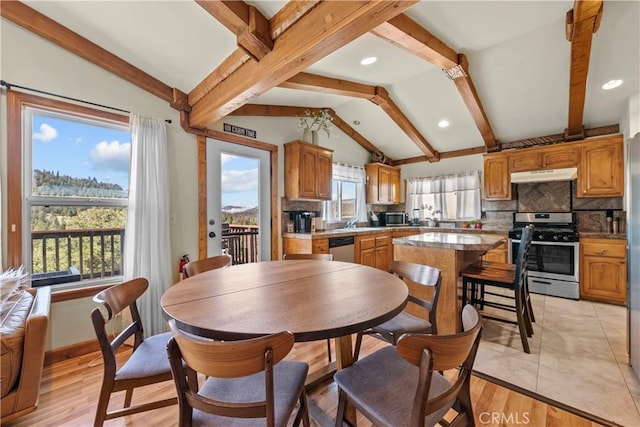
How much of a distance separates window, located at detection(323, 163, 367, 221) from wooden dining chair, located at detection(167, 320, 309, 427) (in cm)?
385

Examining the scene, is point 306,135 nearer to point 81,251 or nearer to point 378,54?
point 378,54

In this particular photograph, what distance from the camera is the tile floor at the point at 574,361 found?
1.71 m

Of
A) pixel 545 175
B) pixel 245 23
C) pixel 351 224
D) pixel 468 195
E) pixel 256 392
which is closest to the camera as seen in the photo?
pixel 256 392

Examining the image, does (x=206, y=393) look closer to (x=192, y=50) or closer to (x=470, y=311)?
(x=470, y=311)

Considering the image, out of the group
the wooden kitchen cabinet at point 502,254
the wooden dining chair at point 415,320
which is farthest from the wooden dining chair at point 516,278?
the wooden kitchen cabinet at point 502,254

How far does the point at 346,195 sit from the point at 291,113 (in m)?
1.97

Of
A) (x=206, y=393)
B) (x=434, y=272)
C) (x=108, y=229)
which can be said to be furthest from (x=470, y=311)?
(x=108, y=229)

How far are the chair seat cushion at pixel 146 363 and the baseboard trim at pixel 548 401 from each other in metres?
2.11

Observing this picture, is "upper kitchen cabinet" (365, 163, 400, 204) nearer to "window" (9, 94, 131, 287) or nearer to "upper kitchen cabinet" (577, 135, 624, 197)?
"upper kitchen cabinet" (577, 135, 624, 197)

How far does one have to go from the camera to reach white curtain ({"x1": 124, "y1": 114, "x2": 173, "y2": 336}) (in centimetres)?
254

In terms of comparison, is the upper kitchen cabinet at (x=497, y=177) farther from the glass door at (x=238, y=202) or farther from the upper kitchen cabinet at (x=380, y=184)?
the glass door at (x=238, y=202)

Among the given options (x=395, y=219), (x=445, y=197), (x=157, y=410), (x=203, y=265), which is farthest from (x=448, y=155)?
(x=157, y=410)

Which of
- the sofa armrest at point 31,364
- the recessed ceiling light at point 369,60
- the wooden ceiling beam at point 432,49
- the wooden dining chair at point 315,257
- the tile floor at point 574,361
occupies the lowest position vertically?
the tile floor at point 574,361

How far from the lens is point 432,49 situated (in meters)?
2.57
